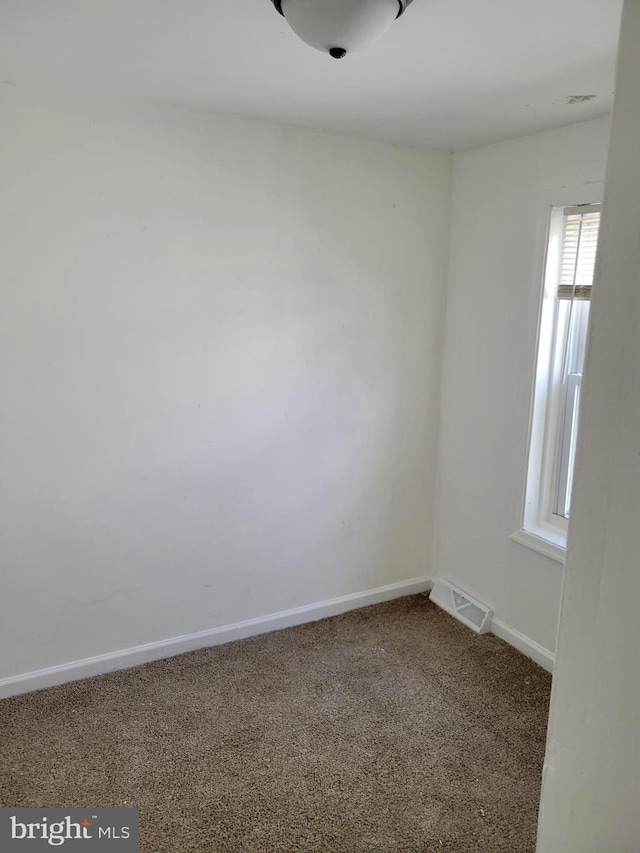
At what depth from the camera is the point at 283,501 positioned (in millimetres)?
2820

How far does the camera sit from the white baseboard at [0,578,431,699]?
244 centimetres

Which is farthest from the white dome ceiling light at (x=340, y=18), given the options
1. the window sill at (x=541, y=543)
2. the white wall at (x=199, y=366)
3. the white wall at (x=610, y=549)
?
the window sill at (x=541, y=543)

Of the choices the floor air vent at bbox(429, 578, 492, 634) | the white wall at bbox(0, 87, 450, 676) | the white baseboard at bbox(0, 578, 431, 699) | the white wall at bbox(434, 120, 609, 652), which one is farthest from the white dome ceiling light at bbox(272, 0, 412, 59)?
the floor air vent at bbox(429, 578, 492, 634)

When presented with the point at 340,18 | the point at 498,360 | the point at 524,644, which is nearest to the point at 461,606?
the point at 524,644

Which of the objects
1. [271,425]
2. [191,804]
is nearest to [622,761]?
[191,804]

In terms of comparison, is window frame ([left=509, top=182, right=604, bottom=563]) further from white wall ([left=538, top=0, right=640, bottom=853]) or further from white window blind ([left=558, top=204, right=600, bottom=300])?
white wall ([left=538, top=0, right=640, bottom=853])

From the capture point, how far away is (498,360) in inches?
108

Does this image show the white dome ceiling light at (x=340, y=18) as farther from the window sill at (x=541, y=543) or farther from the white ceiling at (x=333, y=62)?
the window sill at (x=541, y=543)

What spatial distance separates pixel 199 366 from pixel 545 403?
1483 millimetres

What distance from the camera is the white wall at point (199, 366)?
2217 mm

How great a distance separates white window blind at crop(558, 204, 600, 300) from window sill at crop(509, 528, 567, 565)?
3.34 ft

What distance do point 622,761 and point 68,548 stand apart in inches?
85.0

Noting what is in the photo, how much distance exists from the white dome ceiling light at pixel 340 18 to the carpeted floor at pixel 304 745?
212cm

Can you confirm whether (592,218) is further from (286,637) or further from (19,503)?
(19,503)
